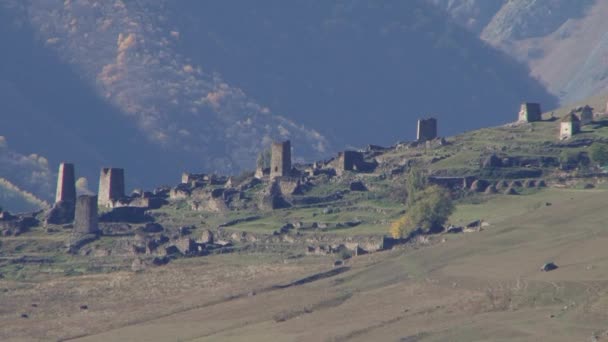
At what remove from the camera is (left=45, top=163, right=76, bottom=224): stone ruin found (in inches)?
5551

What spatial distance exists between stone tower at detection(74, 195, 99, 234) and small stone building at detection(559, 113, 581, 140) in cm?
3168

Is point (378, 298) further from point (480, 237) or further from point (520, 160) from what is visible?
point (520, 160)

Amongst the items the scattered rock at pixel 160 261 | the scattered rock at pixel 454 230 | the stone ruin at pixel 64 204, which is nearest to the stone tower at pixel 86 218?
the stone ruin at pixel 64 204

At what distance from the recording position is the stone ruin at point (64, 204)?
5551 inches

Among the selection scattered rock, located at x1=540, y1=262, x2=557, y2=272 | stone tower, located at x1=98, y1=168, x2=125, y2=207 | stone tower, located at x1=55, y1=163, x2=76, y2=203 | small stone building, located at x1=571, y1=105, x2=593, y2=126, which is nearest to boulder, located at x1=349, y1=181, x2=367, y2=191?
small stone building, located at x1=571, y1=105, x2=593, y2=126

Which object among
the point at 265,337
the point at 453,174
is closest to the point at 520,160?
the point at 453,174

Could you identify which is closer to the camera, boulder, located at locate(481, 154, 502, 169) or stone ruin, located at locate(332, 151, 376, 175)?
boulder, located at locate(481, 154, 502, 169)

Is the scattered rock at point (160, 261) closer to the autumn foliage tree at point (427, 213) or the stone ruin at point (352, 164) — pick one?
the autumn foliage tree at point (427, 213)

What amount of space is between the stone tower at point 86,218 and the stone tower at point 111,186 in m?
16.4

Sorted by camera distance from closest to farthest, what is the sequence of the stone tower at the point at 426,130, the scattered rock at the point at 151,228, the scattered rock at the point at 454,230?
the scattered rock at the point at 454,230, the scattered rock at the point at 151,228, the stone tower at the point at 426,130

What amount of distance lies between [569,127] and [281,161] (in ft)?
64.6

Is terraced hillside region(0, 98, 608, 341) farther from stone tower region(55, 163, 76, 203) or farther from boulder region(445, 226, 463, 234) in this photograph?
stone tower region(55, 163, 76, 203)

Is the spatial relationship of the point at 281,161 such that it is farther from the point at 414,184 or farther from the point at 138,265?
the point at 138,265

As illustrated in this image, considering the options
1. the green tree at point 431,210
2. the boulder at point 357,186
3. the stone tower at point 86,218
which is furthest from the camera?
Answer: the boulder at point 357,186
